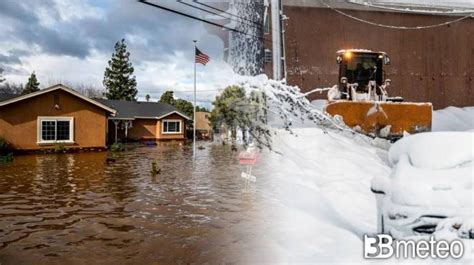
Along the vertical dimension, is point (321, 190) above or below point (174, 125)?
below

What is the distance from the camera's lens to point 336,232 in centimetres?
254

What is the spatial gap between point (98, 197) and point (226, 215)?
2540mm

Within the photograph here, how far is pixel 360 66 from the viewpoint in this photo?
7062mm

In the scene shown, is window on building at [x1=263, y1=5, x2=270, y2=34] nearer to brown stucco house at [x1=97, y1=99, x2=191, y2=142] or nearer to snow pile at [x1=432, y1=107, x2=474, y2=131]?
snow pile at [x1=432, y1=107, x2=474, y2=131]

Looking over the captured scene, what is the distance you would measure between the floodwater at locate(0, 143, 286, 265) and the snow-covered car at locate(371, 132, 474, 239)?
951 millimetres

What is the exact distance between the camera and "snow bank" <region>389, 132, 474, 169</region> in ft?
6.40

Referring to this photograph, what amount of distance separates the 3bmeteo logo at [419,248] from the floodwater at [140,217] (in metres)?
0.89

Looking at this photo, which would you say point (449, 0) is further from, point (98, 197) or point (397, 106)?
point (98, 197)

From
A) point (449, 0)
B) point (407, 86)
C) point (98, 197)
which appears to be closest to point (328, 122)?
point (98, 197)

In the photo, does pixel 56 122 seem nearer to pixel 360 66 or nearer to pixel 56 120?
pixel 56 120

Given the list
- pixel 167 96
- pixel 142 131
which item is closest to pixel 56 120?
pixel 142 131

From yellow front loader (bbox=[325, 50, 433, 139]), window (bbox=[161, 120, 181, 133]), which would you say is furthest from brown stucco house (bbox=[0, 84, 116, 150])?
yellow front loader (bbox=[325, 50, 433, 139])

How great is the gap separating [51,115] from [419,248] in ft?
52.4

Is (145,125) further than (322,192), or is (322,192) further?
(145,125)
